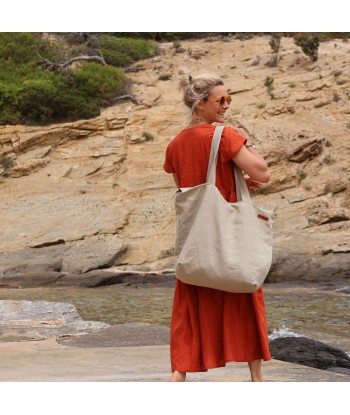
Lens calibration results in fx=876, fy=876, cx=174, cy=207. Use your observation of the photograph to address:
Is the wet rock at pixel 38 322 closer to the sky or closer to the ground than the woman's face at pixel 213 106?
closer to the ground

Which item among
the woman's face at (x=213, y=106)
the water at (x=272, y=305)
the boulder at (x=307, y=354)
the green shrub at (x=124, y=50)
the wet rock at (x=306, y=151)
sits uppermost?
the green shrub at (x=124, y=50)

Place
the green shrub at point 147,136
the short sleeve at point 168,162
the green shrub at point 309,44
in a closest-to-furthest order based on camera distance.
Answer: the short sleeve at point 168,162
the green shrub at point 147,136
the green shrub at point 309,44

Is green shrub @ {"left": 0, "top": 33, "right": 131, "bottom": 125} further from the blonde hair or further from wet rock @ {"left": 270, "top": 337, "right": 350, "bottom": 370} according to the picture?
the blonde hair

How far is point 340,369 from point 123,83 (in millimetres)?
17824

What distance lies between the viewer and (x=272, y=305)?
1338cm

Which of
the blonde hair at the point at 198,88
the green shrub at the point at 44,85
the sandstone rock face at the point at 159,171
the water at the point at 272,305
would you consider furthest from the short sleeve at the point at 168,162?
the green shrub at the point at 44,85

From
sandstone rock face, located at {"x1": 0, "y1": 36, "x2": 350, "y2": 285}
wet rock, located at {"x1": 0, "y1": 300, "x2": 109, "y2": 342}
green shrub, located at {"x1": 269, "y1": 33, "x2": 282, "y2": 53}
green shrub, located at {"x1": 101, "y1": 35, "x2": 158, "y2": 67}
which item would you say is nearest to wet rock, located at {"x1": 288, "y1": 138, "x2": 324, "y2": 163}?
sandstone rock face, located at {"x1": 0, "y1": 36, "x2": 350, "y2": 285}

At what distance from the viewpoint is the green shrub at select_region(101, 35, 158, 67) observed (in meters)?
24.2

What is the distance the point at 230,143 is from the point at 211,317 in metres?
0.84

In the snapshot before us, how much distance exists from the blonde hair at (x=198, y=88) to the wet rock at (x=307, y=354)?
8.11 ft

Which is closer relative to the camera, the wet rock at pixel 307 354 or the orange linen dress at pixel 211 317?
the orange linen dress at pixel 211 317

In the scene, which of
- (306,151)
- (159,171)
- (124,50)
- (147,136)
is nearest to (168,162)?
(159,171)

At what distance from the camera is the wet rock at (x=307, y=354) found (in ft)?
20.0

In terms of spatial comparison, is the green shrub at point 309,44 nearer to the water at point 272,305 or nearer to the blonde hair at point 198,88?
the water at point 272,305
